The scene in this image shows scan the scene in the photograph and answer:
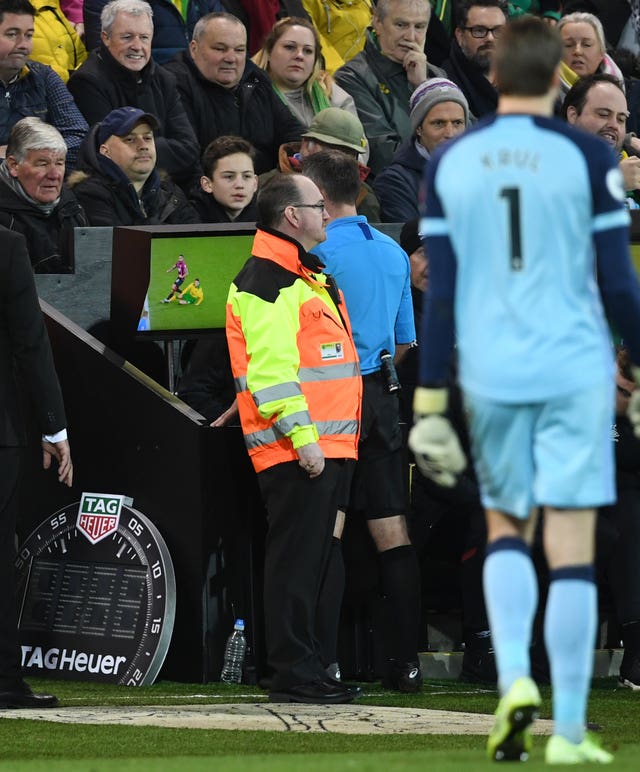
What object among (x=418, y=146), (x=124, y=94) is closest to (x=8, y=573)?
(x=418, y=146)

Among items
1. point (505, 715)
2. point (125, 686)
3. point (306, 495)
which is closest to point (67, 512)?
point (125, 686)

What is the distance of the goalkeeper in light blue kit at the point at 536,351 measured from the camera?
4.64 metres

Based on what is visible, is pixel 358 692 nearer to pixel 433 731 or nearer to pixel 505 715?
pixel 433 731

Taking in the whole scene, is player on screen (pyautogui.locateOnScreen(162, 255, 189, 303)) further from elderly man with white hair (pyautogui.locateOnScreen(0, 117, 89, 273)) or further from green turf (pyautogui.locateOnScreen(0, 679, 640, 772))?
green turf (pyautogui.locateOnScreen(0, 679, 640, 772))

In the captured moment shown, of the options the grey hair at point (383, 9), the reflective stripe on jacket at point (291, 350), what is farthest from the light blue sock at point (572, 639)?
the grey hair at point (383, 9)

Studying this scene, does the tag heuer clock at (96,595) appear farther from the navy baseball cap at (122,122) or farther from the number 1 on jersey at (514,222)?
the number 1 on jersey at (514,222)

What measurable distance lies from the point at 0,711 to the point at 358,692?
1610 mm

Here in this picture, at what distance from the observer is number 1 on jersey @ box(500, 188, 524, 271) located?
4.65 meters

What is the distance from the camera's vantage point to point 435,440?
4746 mm

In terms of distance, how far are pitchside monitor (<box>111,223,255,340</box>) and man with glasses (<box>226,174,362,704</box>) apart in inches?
43.2

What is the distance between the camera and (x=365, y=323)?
825 centimetres

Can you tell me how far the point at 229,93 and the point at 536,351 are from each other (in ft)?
24.2

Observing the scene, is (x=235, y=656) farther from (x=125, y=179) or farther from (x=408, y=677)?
(x=125, y=179)

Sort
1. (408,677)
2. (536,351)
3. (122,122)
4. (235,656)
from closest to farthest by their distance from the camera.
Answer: (536,351)
(408,677)
(235,656)
(122,122)
